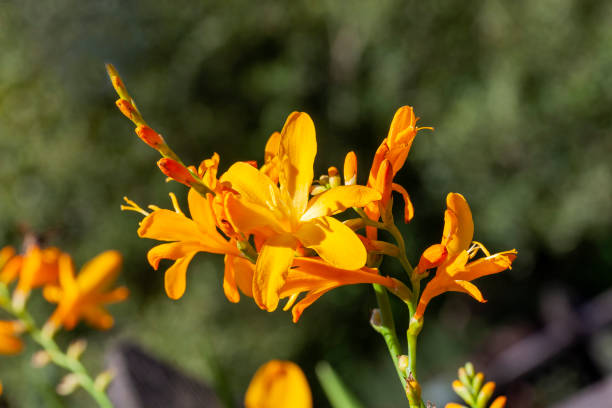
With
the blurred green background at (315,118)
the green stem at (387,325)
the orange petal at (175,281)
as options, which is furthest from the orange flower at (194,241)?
the blurred green background at (315,118)

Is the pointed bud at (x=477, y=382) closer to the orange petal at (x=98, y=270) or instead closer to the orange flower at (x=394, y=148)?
the orange flower at (x=394, y=148)

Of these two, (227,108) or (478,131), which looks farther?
(227,108)

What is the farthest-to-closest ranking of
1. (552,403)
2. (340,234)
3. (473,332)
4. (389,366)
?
(473,332), (389,366), (552,403), (340,234)

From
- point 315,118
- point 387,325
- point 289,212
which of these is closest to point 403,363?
point 387,325

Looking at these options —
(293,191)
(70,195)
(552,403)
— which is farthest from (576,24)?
(293,191)

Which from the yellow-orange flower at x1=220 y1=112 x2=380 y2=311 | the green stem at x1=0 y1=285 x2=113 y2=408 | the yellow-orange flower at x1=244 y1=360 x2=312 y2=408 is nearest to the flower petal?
the yellow-orange flower at x1=220 y1=112 x2=380 y2=311

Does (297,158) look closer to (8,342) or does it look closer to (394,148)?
(394,148)

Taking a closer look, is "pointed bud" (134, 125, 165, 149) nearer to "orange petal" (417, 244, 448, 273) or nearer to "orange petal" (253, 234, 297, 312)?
"orange petal" (253, 234, 297, 312)

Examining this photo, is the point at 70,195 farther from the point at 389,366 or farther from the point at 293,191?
the point at 293,191
